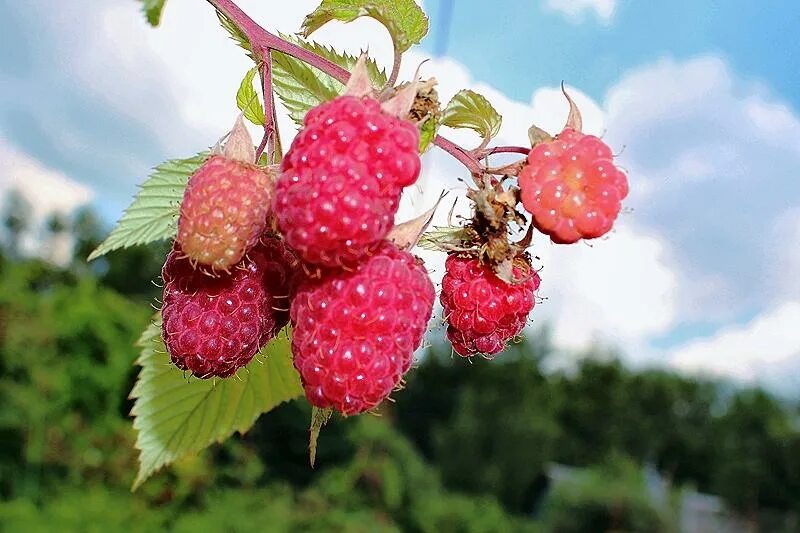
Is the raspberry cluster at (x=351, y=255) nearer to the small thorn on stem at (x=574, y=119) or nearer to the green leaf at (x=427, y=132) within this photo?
the green leaf at (x=427, y=132)

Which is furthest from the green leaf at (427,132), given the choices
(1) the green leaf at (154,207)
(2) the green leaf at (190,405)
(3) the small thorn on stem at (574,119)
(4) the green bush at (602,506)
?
(4) the green bush at (602,506)

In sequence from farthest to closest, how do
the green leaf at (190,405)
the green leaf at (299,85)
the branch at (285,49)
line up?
the green leaf at (190,405), the green leaf at (299,85), the branch at (285,49)

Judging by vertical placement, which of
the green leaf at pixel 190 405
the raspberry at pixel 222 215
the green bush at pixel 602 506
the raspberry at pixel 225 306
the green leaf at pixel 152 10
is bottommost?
the green bush at pixel 602 506

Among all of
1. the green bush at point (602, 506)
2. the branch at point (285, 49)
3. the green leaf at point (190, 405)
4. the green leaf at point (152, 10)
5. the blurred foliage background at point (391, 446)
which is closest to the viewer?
the green leaf at point (152, 10)

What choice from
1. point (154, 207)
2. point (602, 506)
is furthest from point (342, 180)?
point (602, 506)

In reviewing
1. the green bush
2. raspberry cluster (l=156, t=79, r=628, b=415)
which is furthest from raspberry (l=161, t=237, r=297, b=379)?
the green bush

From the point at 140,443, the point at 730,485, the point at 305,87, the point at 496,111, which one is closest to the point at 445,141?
the point at 496,111
